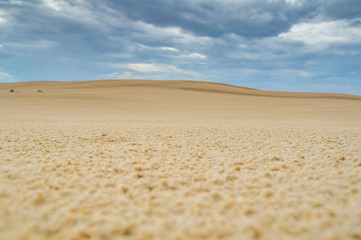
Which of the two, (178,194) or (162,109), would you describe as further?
(162,109)

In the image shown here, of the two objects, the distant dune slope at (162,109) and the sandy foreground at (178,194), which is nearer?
the sandy foreground at (178,194)

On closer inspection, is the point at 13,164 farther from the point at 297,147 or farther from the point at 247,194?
the point at 297,147

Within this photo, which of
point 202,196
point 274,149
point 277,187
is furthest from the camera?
point 274,149

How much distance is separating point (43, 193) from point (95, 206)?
4.55 feet

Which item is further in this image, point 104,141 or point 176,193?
point 104,141

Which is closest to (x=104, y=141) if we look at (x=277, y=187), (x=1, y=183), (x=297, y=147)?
(x=1, y=183)

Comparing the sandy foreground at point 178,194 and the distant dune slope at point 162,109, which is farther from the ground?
the distant dune slope at point 162,109

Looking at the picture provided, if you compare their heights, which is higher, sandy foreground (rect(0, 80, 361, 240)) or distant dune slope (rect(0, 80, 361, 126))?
distant dune slope (rect(0, 80, 361, 126))

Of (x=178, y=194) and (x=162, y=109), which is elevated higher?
(x=162, y=109)

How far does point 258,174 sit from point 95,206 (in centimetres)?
416

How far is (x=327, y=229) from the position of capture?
329 cm

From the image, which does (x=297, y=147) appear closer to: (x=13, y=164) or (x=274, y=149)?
(x=274, y=149)

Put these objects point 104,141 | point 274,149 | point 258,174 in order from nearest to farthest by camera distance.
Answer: point 258,174 < point 274,149 < point 104,141

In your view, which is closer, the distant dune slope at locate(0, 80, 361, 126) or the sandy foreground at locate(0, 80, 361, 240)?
the sandy foreground at locate(0, 80, 361, 240)
